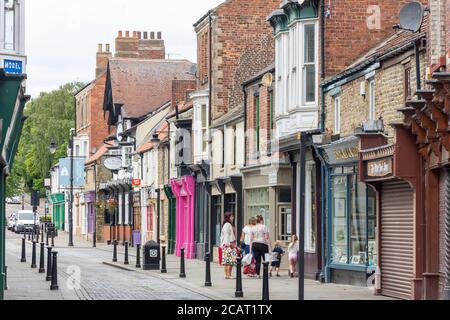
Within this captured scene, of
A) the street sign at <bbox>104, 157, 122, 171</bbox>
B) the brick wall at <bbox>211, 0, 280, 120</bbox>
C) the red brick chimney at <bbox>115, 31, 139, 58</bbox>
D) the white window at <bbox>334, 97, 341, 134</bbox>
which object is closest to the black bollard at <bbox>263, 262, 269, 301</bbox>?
the white window at <bbox>334, 97, 341, 134</bbox>

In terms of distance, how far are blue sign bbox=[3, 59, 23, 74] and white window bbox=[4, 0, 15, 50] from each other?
0.35 meters

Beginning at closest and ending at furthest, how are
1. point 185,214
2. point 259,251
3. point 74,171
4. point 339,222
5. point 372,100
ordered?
point 372,100
point 339,222
point 259,251
point 185,214
point 74,171

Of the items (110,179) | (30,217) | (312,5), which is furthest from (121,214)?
(312,5)

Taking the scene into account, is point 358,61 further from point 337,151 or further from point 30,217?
point 30,217

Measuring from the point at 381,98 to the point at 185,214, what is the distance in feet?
93.0

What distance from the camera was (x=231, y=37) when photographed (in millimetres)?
49906

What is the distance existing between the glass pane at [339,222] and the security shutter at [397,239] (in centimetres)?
364

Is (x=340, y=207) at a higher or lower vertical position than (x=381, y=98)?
lower

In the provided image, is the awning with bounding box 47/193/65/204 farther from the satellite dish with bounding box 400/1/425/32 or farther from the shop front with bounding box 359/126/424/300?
the satellite dish with bounding box 400/1/425/32

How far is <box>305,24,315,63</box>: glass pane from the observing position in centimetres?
3400

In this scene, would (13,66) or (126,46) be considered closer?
(13,66)

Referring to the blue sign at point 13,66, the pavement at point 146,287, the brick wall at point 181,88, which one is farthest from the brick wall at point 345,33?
the brick wall at point 181,88

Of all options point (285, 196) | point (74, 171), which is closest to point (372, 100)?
point (285, 196)

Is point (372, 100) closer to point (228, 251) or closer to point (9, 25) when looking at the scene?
point (228, 251)
